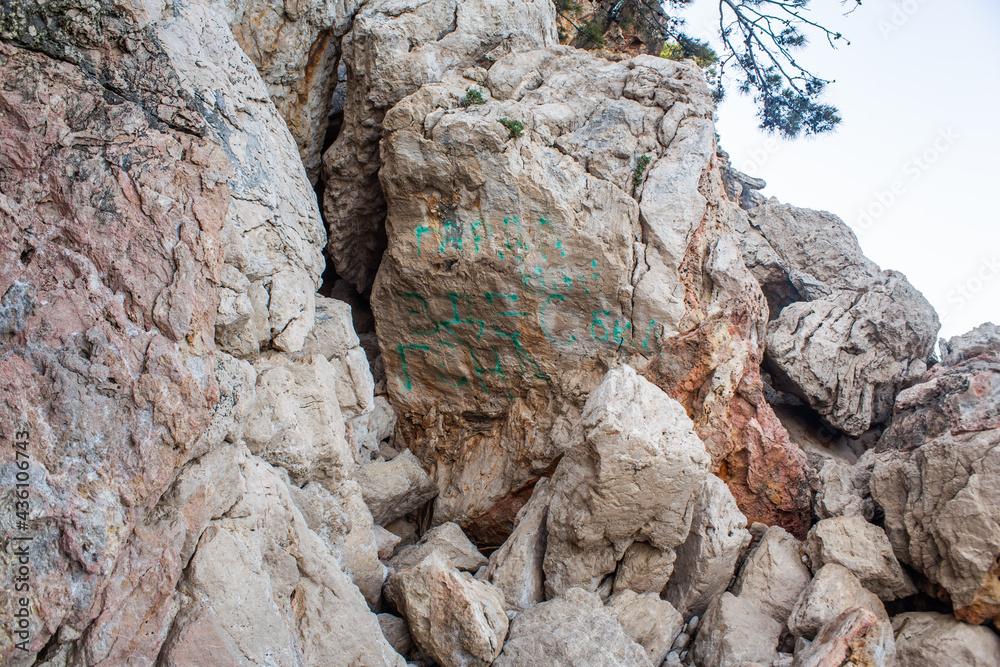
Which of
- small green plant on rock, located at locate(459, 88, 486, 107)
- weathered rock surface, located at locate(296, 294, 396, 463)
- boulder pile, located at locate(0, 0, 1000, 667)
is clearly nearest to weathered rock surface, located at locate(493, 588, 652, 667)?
boulder pile, located at locate(0, 0, 1000, 667)

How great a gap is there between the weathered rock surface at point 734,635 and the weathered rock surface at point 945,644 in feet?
2.93

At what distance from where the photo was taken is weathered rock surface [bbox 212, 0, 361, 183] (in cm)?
681

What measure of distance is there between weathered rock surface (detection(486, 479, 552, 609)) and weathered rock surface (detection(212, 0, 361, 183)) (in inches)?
188

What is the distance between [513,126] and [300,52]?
2.58m

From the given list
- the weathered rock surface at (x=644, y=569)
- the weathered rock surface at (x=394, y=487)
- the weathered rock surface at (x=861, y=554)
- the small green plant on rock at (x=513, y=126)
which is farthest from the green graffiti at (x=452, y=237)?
the weathered rock surface at (x=861, y=554)

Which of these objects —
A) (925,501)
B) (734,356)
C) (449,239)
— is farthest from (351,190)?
(925,501)

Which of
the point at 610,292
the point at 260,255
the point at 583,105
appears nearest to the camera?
the point at 260,255

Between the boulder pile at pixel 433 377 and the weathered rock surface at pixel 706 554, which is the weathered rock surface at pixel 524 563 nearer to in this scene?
the boulder pile at pixel 433 377

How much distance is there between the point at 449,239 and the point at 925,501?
15.8ft

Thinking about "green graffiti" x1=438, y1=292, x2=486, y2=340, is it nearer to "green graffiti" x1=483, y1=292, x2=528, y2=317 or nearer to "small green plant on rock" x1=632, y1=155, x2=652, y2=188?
"green graffiti" x1=483, y1=292, x2=528, y2=317

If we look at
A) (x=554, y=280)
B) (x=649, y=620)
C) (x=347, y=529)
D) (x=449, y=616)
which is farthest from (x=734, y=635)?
(x=554, y=280)

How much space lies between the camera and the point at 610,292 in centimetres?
646

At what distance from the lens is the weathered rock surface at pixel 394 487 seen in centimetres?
626

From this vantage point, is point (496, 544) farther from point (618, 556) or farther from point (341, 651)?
point (341, 651)
